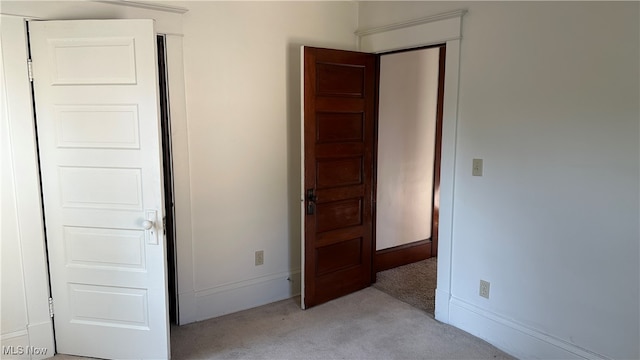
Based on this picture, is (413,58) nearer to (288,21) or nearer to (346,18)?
(346,18)

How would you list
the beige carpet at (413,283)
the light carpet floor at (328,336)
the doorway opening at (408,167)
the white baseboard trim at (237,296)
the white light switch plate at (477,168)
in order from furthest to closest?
the doorway opening at (408,167) → the beige carpet at (413,283) → the white baseboard trim at (237,296) → the white light switch plate at (477,168) → the light carpet floor at (328,336)

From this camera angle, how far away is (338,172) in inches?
135

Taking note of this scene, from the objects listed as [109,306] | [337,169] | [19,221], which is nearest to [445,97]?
[337,169]

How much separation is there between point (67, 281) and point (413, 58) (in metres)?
3.39

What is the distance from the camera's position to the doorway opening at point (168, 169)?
2.86 metres

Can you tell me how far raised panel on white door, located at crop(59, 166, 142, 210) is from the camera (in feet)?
8.09

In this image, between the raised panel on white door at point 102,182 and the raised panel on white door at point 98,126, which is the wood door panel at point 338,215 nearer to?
the raised panel on white door at point 102,182

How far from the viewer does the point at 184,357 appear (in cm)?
271

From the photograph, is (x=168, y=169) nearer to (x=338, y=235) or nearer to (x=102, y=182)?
(x=102, y=182)

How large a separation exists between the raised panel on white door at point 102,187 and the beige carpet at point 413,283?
7.33 ft

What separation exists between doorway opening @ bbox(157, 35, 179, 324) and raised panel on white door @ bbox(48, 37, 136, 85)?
1.56ft

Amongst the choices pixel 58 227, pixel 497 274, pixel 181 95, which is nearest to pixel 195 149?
pixel 181 95

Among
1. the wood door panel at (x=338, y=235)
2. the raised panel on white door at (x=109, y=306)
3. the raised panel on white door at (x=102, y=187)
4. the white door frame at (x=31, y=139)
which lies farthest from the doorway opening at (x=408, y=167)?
the raised panel on white door at (x=102, y=187)

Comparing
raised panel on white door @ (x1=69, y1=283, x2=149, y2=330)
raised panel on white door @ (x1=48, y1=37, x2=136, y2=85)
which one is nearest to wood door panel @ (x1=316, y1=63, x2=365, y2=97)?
raised panel on white door @ (x1=48, y1=37, x2=136, y2=85)
